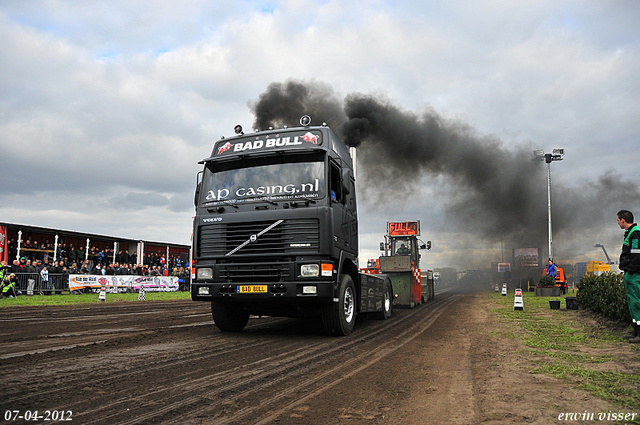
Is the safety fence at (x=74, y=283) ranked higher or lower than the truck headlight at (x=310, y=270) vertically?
lower

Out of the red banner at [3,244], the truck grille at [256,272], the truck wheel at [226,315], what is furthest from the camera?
the red banner at [3,244]

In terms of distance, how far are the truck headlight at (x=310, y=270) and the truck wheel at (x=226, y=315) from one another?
1.81 m

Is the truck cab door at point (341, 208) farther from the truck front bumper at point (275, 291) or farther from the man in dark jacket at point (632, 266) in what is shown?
the man in dark jacket at point (632, 266)

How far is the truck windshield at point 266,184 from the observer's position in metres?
7.64

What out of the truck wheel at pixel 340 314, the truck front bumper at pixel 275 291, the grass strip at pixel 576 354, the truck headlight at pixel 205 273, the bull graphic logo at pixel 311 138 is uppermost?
the bull graphic logo at pixel 311 138

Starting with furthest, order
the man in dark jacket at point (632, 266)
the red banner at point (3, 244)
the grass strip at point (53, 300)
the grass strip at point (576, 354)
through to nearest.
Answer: the red banner at point (3, 244) → the grass strip at point (53, 300) → the man in dark jacket at point (632, 266) → the grass strip at point (576, 354)

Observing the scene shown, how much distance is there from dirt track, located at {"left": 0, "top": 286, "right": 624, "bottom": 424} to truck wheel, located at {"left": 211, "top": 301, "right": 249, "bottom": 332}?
0.49m

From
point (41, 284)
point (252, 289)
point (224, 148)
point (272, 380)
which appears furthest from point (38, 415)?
point (41, 284)

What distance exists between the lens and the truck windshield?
25.1 ft

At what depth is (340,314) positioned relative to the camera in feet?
25.2

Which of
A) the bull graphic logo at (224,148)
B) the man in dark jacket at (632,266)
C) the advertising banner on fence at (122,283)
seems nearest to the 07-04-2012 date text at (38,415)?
the bull graphic logo at (224,148)

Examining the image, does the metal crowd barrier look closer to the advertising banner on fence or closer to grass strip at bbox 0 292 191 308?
the advertising banner on fence

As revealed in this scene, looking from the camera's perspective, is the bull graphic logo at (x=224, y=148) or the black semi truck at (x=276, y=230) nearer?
the black semi truck at (x=276, y=230)

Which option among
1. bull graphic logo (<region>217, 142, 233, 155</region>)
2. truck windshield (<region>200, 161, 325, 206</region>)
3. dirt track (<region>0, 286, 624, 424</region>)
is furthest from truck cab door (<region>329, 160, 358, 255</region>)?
bull graphic logo (<region>217, 142, 233, 155</region>)
